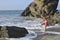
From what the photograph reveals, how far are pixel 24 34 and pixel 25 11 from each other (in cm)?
4428

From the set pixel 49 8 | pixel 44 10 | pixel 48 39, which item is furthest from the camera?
pixel 49 8

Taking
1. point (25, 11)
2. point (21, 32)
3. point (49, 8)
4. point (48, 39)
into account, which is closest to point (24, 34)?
point (21, 32)

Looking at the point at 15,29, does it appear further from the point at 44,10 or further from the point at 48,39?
the point at 44,10

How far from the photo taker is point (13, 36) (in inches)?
723

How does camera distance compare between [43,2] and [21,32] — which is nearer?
[21,32]

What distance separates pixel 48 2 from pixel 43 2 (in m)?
2.61

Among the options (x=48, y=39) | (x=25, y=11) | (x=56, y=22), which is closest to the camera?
(x=48, y=39)

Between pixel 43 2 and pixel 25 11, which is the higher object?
pixel 43 2

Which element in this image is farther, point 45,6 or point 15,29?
point 45,6

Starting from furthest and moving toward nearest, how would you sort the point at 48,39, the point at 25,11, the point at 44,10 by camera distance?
the point at 25,11
the point at 44,10
the point at 48,39

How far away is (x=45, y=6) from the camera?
46.7 m

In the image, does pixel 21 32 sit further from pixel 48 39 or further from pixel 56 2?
pixel 56 2

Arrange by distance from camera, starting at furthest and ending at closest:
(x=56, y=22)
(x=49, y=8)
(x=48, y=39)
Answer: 1. (x=49, y=8)
2. (x=56, y=22)
3. (x=48, y=39)

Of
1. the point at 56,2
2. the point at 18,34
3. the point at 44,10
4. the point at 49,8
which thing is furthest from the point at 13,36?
the point at 56,2
